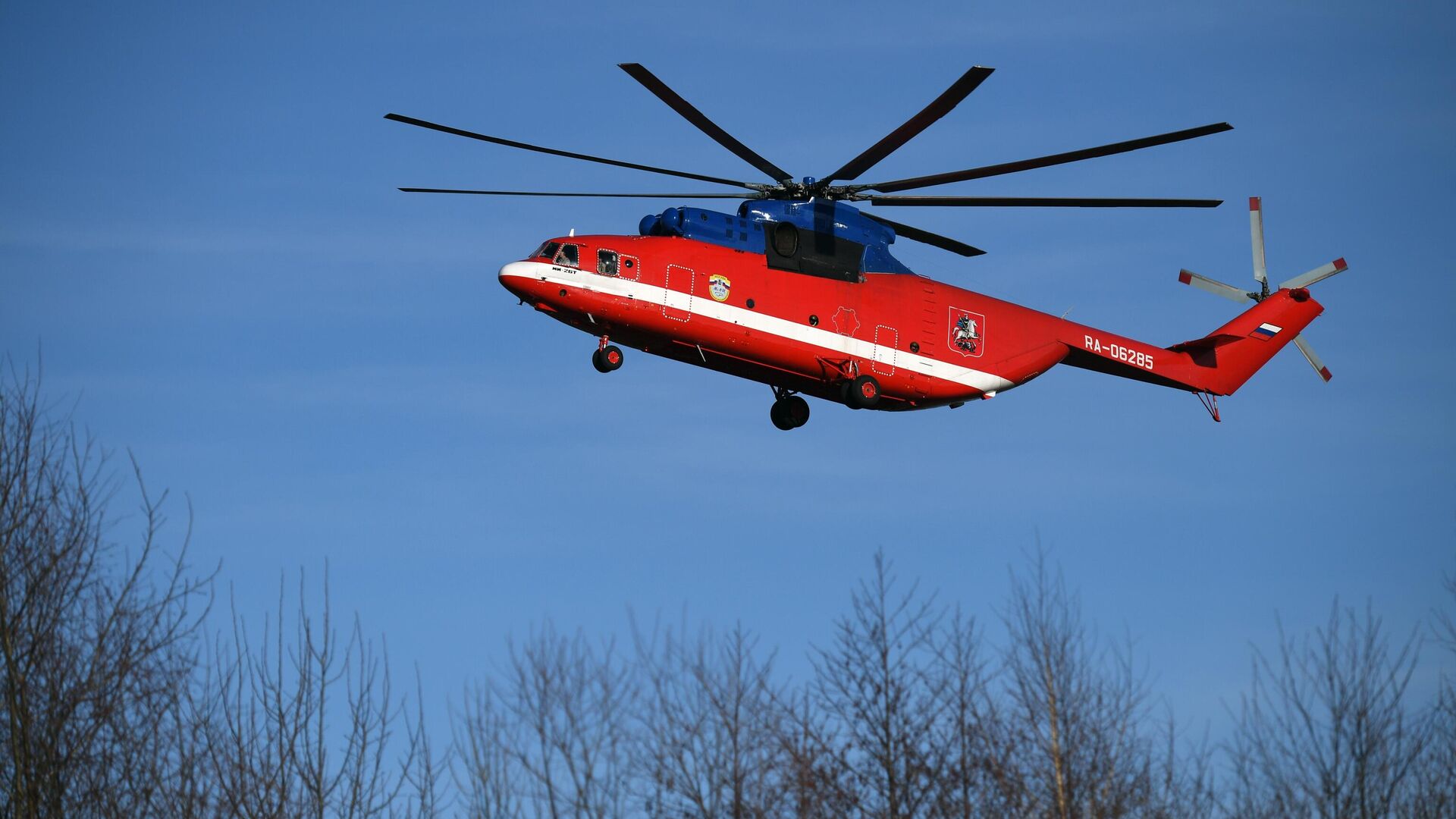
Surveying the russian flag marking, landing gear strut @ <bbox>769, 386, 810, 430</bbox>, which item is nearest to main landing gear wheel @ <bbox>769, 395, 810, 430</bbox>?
landing gear strut @ <bbox>769, 386, 810, 430</bbox>

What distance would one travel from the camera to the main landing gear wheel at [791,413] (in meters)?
30.2

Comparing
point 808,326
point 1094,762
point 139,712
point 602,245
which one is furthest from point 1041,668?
point 139,712

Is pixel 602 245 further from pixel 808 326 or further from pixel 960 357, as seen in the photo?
pixel 960 357

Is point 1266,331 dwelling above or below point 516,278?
above

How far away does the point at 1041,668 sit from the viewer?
23703 mm

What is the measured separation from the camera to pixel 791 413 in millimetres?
30188

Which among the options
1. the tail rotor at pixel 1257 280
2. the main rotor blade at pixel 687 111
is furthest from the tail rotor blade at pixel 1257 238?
the main rotor blade at pixel 687 111

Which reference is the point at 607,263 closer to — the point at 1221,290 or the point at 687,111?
the point at 687,111

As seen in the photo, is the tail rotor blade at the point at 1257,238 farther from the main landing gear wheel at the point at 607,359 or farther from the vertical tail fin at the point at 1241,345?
the main landing gear wheel at the point at 607,359

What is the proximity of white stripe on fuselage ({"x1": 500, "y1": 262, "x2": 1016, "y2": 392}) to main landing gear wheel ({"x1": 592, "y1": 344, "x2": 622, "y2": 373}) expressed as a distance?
3.02ft

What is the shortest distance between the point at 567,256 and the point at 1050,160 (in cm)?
755

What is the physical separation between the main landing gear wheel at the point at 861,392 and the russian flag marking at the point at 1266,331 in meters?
9.84

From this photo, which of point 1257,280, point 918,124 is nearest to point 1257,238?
point 1257,280

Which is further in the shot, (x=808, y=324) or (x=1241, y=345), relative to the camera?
(x=1241, y=345)
